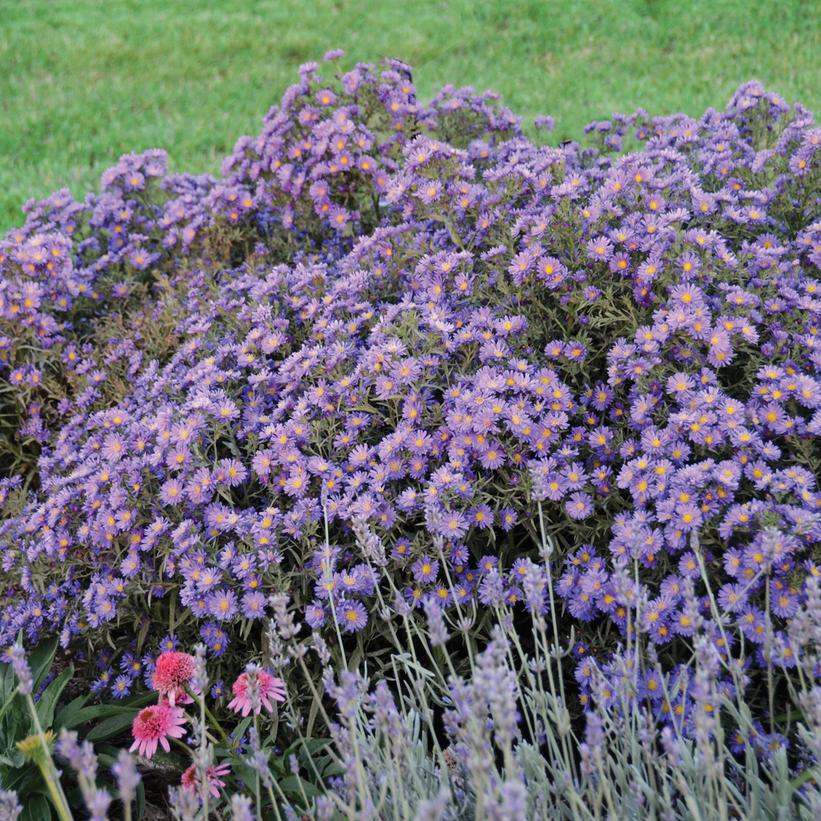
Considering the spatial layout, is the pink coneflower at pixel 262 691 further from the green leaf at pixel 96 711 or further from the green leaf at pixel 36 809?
the green leaf at pixel 36 809

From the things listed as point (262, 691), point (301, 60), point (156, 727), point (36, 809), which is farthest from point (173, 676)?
point (301, 60)

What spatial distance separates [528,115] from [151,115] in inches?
121

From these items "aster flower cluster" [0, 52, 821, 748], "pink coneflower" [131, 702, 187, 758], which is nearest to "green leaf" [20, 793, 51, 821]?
"pink coneflower" [131, 702, 187, 758]

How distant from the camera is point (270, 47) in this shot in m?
8.58

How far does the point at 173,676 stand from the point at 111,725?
0.34 m

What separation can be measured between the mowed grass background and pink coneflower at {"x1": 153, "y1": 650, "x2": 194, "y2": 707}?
14.3 feet

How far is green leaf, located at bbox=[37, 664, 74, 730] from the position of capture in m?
2.30

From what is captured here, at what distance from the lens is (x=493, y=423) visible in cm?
235

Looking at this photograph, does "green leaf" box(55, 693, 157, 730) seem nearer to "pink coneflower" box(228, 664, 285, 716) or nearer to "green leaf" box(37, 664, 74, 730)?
"green leaf" box(37, 664, 74, 730)

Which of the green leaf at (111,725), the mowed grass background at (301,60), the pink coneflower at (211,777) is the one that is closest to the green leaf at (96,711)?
the green leaf at (111,725)

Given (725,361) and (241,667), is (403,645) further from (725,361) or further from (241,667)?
(725,361)

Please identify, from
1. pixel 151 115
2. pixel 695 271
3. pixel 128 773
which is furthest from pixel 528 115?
pixel 128 773

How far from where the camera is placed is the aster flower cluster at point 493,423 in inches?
87.0

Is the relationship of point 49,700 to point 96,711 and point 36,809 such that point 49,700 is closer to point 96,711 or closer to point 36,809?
point 96,711
